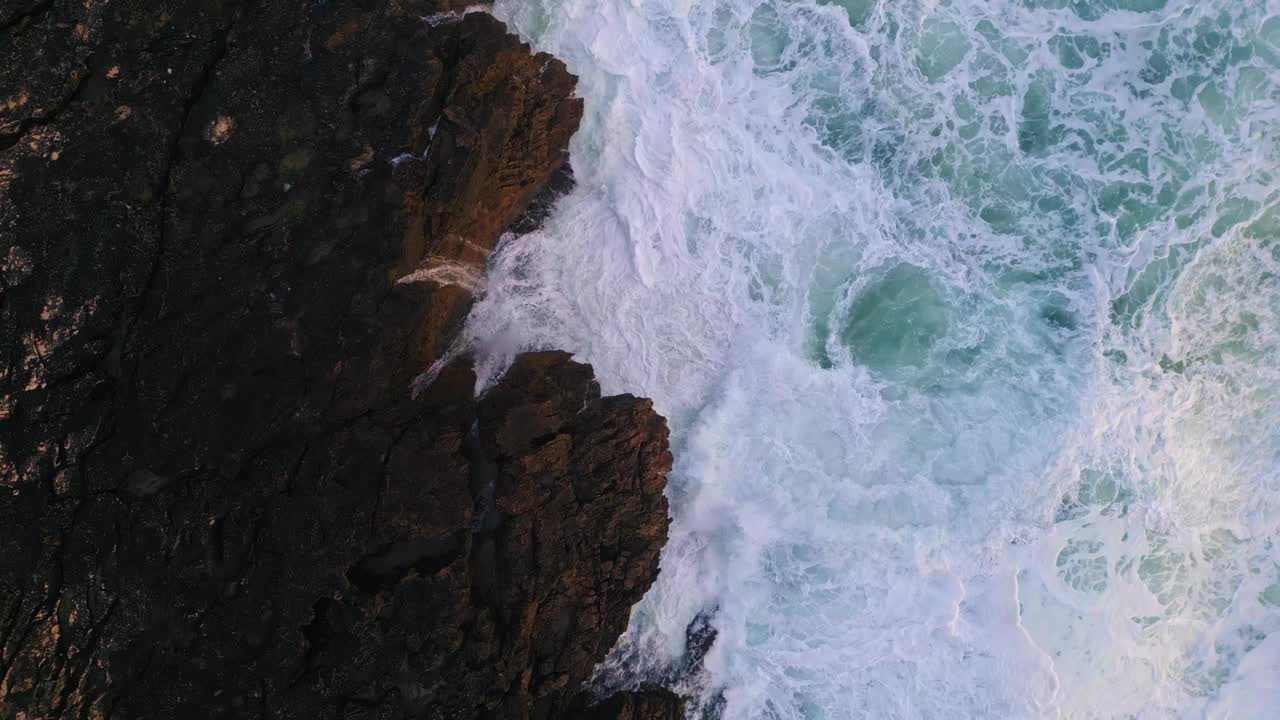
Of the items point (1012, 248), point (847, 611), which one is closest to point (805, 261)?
point (1012, 248)

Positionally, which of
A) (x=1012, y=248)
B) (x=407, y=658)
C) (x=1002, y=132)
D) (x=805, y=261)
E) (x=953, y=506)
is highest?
(x=1002, y=132)

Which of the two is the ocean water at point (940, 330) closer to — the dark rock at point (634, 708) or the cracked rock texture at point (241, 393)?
the dark rock at point (634, 708)


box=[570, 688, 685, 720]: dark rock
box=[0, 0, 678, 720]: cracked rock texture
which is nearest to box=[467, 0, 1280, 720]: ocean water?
box=[570, 688, 685, 720]: dark rock

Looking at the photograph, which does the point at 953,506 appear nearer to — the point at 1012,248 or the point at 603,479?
the point at 1012,248

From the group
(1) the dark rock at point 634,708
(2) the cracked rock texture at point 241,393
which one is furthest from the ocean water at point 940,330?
(2) the cracked rock texture at point 241,393

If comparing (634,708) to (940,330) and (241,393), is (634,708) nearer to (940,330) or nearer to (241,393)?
(241,393)

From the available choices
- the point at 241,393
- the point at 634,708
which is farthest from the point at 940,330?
the point at 241,393
